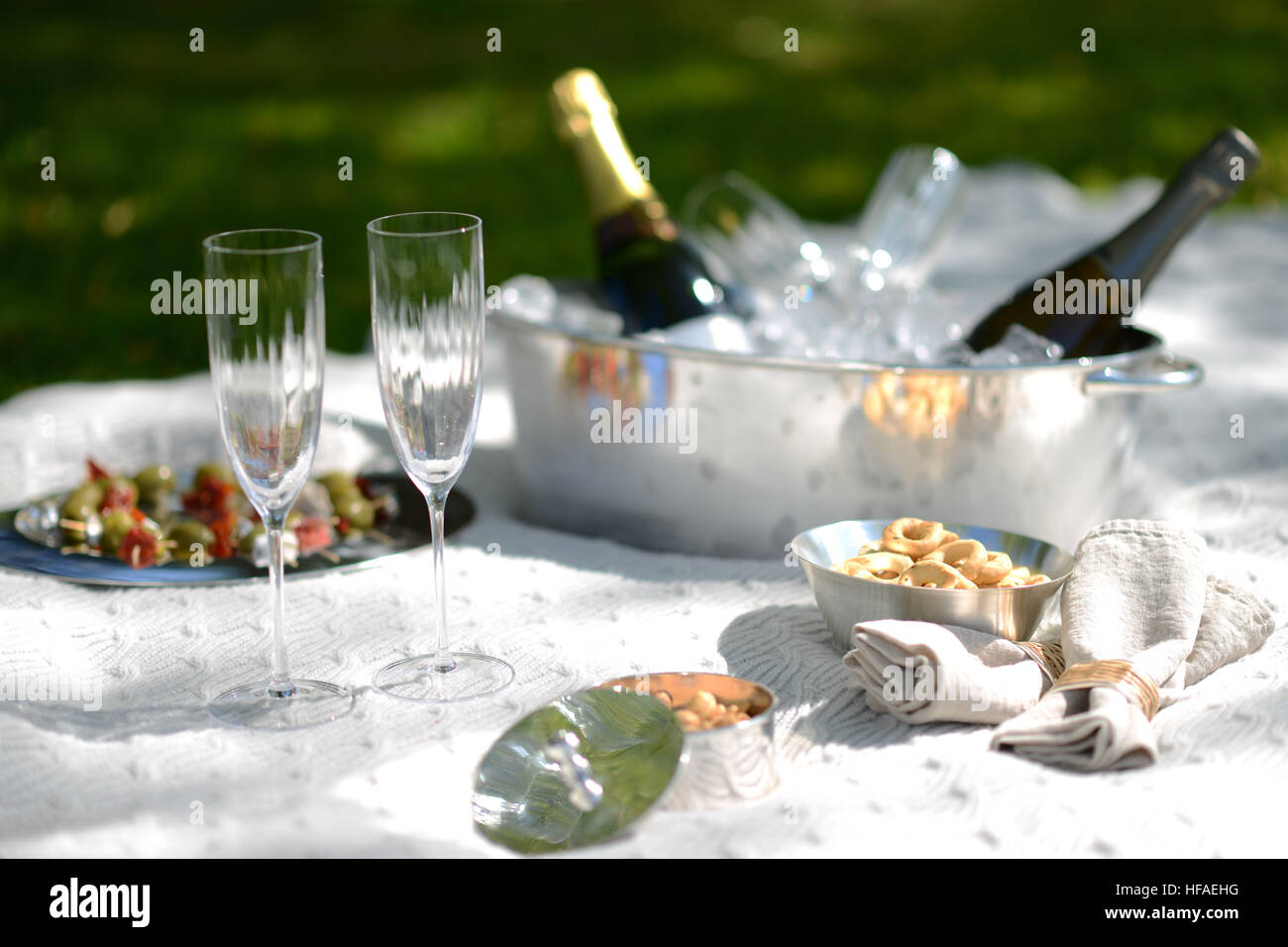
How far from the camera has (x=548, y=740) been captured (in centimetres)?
150

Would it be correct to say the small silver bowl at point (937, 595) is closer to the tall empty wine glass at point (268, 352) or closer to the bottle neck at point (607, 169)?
the tall empty wine glass at point (268, 352)

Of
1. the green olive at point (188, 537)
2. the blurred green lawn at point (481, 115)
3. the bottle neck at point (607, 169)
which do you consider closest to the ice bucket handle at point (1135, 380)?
the bottle neck at point (607, 169)

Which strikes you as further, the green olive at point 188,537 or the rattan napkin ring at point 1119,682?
the green olive at point 188,537

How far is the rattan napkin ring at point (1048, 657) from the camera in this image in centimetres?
173

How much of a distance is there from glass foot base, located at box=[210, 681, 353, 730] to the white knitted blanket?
0.02 metres

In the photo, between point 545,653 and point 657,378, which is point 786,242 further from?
point 545,653

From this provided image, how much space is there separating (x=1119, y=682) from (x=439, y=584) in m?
0.78

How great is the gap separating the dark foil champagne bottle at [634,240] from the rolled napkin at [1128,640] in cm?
99

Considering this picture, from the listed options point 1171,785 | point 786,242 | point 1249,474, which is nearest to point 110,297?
point 786,242

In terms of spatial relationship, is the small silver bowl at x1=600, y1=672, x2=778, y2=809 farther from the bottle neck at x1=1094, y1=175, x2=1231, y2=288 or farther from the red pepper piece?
the bottle neck at x1=1094, y1=175, x2=1231, y2=288

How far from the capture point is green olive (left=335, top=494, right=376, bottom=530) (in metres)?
2.30

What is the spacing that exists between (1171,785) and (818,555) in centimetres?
56

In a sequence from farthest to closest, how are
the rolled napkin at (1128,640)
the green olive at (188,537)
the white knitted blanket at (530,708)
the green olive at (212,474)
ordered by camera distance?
1. the green olive at (212,474)
2. the green olive at (188,537)
3. the rolled napkin at (1128,640)
4. the white knitted blanket at (530,708)

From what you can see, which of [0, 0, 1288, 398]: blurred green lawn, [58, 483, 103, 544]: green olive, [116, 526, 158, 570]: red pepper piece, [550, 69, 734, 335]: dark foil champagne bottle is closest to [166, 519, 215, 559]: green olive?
[116, 526, 158, 570]: red pepper piece
